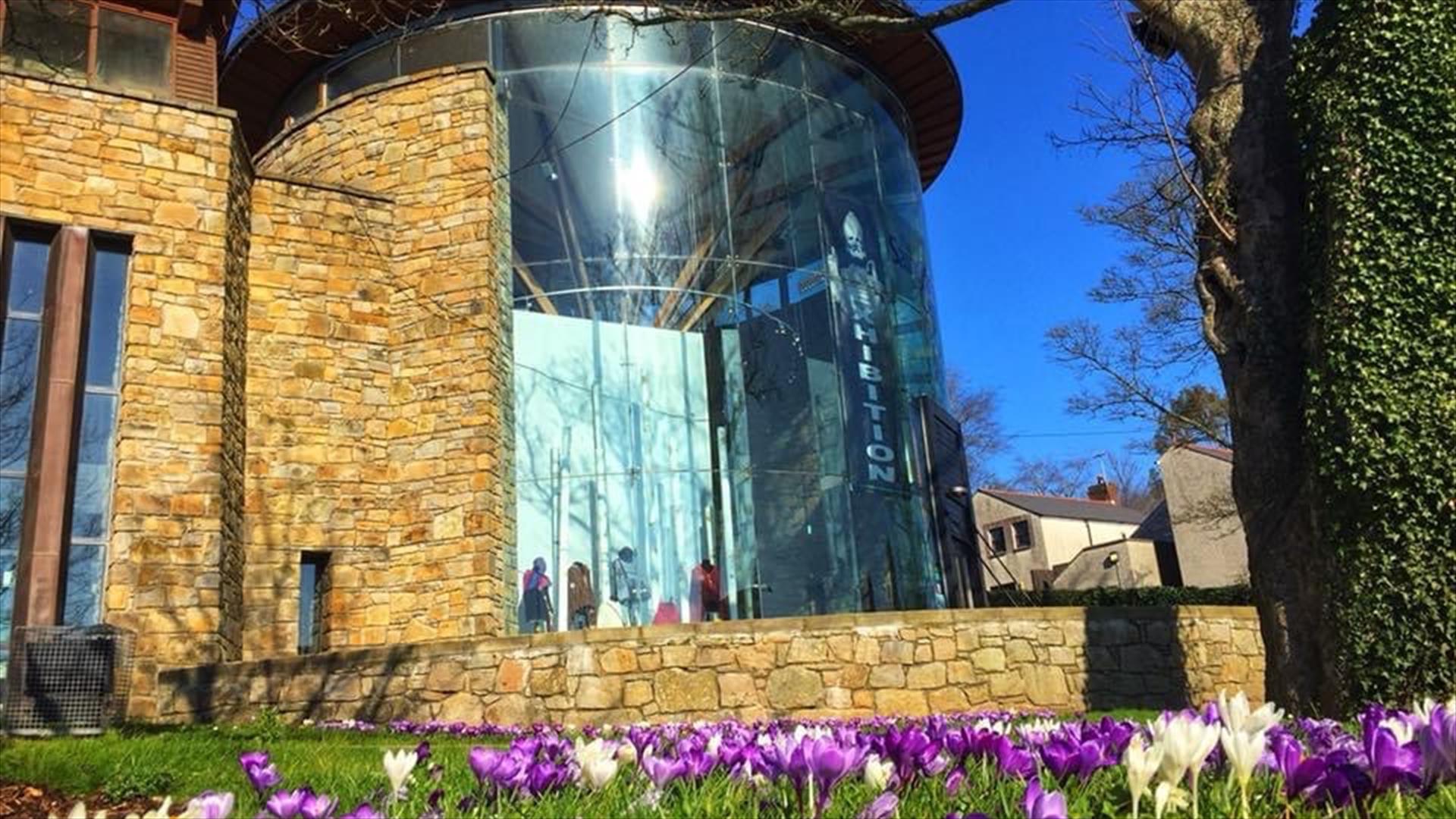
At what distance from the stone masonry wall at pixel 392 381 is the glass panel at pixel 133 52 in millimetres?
1762

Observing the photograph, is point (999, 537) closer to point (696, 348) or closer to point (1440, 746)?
point (696, 348)

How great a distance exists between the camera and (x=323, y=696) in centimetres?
1013

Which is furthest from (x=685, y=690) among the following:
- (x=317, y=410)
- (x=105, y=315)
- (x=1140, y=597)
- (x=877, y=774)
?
(x=1140, y=597)

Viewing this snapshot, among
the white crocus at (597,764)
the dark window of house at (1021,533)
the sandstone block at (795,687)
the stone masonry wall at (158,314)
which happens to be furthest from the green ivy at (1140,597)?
the white crocus at (597,764)

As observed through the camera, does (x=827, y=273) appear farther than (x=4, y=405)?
Yes

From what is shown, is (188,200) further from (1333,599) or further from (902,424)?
(1333,599)

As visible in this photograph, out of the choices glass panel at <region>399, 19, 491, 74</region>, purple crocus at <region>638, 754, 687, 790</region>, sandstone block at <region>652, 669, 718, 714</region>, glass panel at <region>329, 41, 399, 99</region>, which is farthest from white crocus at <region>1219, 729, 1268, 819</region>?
glass panel at <region>329, 41, 399, 99</region>

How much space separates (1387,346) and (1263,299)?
1.01m

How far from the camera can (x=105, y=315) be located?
11914mm

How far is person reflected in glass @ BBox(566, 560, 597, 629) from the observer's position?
13.0 m

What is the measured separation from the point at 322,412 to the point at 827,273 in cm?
693

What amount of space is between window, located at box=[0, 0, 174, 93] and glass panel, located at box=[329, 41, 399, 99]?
316 cm

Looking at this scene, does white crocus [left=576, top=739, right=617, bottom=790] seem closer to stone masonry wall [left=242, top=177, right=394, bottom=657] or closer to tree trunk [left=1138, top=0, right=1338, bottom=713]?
tree trunk [left=1138, top=0, right=1338, bottom=713]

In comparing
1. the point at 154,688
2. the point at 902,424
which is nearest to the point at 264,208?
the point at 154,688
